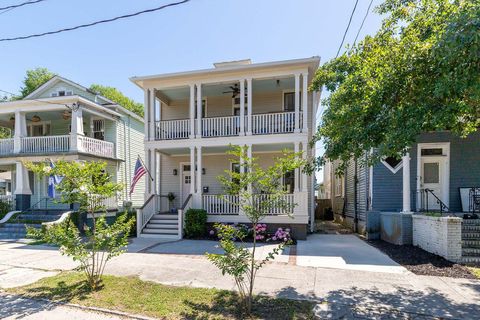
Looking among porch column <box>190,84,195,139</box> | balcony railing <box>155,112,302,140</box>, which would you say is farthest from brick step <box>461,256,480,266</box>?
porch column <box>190,84,195,139</box>

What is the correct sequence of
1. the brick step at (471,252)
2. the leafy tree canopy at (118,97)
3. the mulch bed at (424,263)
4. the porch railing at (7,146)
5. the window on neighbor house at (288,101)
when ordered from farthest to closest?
the leafy tree canopy at (118,97), the porch railing at (7,146), the window on neighbor house at (288,101), the brick step at (471,252), the mulch bed at (424,263)

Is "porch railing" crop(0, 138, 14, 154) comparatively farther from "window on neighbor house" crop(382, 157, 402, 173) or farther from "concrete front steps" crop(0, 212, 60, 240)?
"window on neighbor house" crop(382, 157, 402, 173)

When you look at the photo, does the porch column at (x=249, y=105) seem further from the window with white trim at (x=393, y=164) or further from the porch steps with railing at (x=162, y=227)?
the window with white trim at (x=393, y=164)

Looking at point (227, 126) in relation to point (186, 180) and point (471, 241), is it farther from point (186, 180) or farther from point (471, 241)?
point (471, 241)

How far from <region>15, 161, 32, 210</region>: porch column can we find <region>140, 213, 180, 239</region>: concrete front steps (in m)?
7.53

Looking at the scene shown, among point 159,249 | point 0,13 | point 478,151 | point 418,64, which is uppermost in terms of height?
point 0,13

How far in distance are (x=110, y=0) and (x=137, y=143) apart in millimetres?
12067

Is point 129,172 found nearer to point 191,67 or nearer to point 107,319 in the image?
point 191,67

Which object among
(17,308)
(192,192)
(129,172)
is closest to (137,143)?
(129,172)

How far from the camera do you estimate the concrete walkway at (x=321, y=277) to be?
4504mm

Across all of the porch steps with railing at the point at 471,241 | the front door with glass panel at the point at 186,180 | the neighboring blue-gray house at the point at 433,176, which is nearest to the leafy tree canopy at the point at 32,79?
the front door with glass panel at the point at 186,180

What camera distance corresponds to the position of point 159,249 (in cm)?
880

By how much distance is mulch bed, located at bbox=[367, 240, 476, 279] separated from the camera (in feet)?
20.1

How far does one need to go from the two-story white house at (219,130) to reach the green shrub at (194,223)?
31 centimetres
